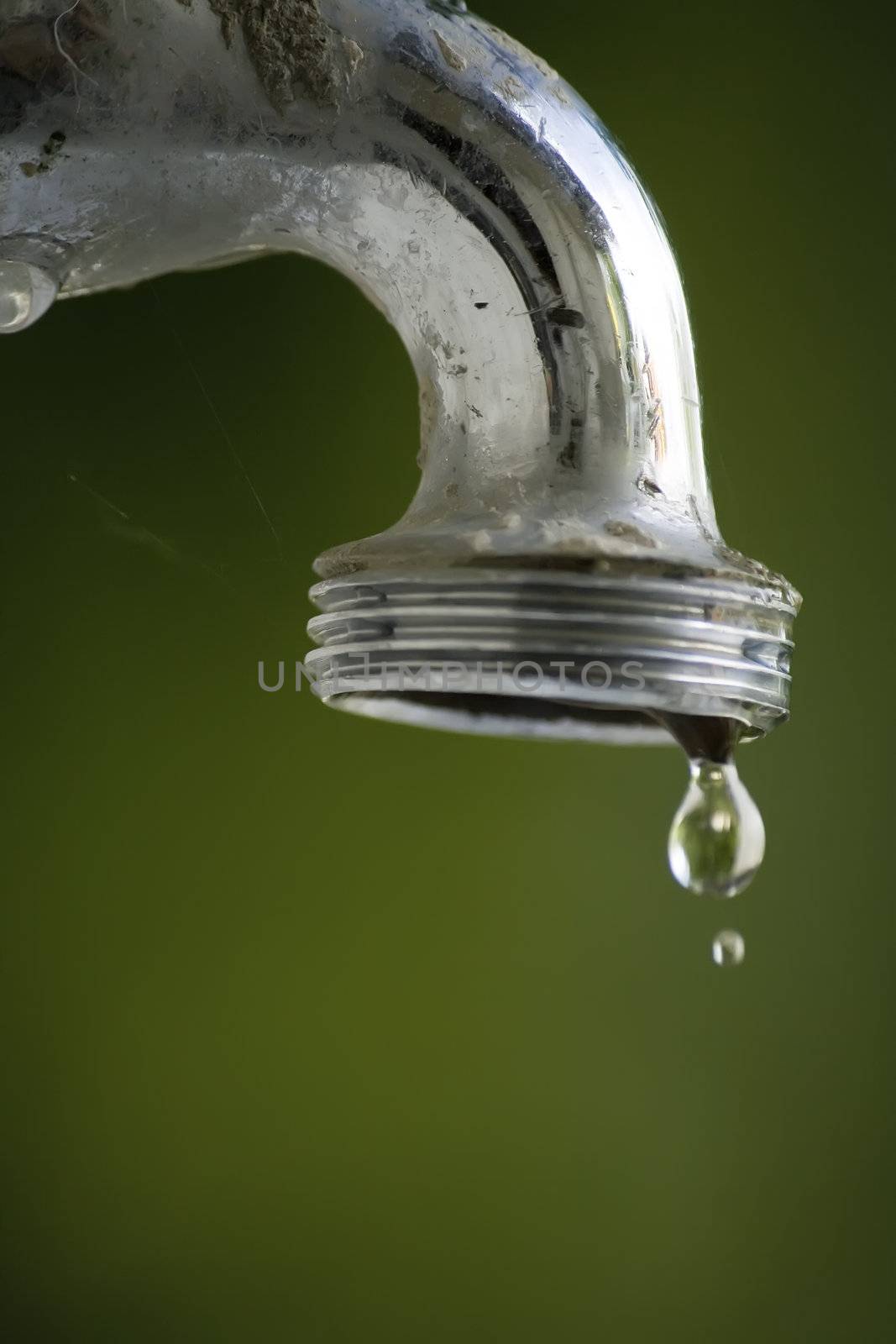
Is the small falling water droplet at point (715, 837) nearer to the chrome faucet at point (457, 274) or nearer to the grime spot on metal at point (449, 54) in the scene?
the chrome faucet at point (457, 274)

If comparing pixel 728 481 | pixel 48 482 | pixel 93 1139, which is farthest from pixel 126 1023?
pixel 728 481

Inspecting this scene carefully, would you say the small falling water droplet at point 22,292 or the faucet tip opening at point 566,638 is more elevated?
the small falling water droplet at point 22,292

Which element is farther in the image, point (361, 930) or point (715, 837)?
point (361, 930)

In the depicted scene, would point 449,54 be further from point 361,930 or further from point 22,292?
point 361,930

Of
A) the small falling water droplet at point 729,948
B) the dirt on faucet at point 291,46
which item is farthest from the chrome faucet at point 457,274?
the small falling water droplet at point 729,948

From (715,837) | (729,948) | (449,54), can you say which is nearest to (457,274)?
(449,54)

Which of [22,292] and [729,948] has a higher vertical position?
[22,292]
